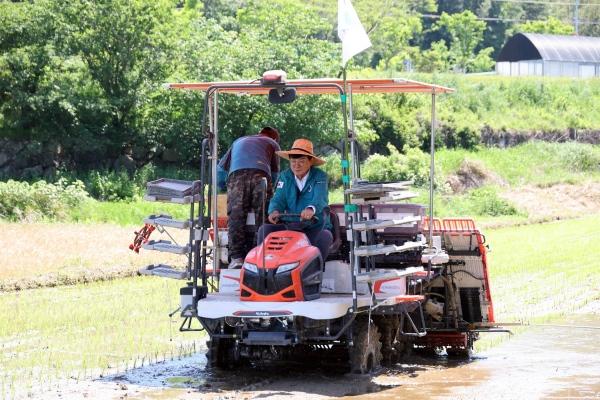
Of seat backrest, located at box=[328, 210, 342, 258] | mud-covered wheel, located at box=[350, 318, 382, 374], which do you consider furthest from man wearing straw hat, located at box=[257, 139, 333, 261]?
mud-covered wheel, located at box=[350, 318, 382, 374]

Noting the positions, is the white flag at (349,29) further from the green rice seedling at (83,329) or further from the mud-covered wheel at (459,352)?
the mud-covered wheel at (459,352)

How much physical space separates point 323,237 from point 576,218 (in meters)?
26.6

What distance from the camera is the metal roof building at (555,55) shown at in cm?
7488

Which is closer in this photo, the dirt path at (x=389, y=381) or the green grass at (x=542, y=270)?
the dirt path at (x=389, y=381)

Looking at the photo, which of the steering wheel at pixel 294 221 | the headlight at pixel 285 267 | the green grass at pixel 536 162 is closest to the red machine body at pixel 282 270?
the headlight at pixel 285 267

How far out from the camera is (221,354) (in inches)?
463

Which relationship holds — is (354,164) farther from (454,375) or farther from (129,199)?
(129,199)

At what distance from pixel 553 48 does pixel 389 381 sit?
66614 mm

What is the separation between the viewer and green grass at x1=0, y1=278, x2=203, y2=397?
1166 cm

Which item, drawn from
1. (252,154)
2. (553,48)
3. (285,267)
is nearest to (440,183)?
(252,154)

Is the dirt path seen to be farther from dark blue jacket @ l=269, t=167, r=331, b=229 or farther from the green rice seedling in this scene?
dark blue jacket @ l=269, t=167, r=331, b=229

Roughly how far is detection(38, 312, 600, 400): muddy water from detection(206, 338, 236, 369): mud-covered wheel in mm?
157

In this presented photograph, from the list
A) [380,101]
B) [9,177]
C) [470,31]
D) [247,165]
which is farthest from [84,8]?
[470,31]

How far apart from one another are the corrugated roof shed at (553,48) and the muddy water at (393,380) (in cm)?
6349
